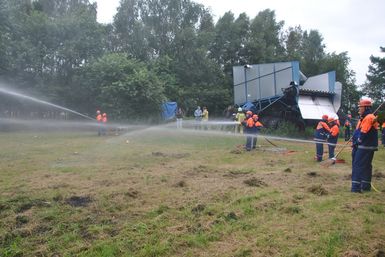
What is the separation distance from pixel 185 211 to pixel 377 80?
105ft

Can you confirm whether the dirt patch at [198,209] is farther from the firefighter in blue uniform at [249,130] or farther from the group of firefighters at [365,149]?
the firefighter in blue uniform at [249,130]

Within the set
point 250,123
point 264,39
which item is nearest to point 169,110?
point 250,123

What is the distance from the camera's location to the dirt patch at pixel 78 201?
6.27 m

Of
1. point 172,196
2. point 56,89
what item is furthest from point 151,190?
point 56,89

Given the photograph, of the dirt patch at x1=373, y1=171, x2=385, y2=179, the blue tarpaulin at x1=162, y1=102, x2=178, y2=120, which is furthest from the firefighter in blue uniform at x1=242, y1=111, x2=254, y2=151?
the blue tarpaulin at x1=162, y1=102, x2=178, y2=120

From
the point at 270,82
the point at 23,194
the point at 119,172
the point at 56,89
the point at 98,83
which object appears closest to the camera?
the point at 23,194

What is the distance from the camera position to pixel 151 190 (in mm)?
7312

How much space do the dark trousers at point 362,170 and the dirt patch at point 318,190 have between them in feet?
2.12

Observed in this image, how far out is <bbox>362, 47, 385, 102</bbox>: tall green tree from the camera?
107 ft

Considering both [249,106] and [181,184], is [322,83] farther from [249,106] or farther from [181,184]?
[181,184]

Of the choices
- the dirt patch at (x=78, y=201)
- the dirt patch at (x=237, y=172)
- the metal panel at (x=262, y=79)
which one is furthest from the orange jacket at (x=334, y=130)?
the dirt patch at (x=78, y=201)

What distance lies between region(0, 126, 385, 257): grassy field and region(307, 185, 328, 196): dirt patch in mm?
38

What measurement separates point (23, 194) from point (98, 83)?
21.3 metres

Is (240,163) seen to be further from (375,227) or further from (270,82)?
(270,82)
